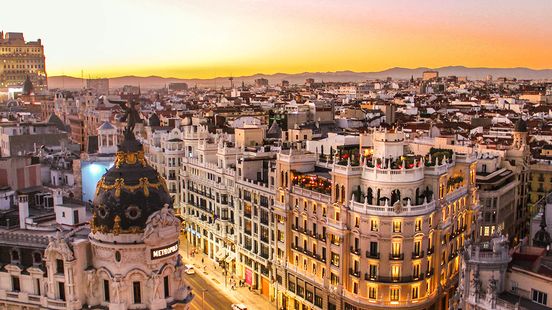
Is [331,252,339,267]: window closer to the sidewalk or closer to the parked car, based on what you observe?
the sidewalk

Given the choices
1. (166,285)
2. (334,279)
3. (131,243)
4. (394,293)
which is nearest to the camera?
(131,243)

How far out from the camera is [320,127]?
186 m

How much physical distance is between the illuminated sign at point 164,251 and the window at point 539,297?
35.5 meters

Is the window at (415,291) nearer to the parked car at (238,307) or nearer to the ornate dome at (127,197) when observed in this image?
the parked car at (238,307)

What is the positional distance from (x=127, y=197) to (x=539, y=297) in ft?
135

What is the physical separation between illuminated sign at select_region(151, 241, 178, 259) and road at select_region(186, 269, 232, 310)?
43940 mm

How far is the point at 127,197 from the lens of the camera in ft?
186

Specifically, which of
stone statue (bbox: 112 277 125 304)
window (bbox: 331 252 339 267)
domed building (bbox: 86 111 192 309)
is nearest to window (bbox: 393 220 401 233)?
window (bbox: 331 252 339 267)

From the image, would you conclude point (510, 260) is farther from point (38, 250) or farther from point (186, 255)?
point (186, 255)

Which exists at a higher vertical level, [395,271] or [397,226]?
[397,226]

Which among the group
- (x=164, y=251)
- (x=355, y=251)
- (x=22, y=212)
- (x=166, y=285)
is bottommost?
(x=355, y=251)

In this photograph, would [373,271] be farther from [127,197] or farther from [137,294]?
[127,197]

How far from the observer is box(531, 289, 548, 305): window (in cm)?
5710

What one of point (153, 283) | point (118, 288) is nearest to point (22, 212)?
point (118, 288)
